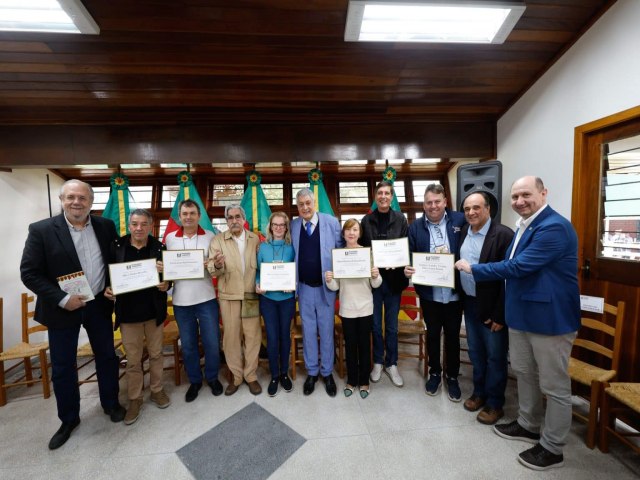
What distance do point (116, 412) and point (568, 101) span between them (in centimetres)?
425

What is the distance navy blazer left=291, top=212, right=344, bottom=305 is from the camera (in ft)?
6.69

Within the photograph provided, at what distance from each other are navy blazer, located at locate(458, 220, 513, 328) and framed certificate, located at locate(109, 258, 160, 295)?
7.46 feet

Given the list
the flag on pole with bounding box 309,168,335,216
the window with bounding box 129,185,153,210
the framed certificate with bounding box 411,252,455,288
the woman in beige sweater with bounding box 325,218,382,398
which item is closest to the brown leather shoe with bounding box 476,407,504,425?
the woman in beige sweater with bounding box 325,218,382,398

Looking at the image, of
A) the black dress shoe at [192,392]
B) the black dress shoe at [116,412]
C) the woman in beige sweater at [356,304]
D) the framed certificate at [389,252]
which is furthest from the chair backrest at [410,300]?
the black dress shoe at [116,412]

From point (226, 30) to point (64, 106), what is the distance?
1.79 meters

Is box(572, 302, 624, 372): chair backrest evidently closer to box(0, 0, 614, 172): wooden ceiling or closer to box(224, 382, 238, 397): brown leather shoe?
box(0, 0, 614, 172): wooden ceiling

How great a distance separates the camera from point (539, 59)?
2.21 metres

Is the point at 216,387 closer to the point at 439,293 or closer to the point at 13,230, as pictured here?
the point at 439,293

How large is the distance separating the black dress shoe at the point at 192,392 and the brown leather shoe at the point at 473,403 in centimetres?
213

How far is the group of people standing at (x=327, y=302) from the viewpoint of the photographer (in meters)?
1.47

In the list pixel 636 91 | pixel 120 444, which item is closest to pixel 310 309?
pixel 120 444

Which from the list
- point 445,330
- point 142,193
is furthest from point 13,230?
point 445,330

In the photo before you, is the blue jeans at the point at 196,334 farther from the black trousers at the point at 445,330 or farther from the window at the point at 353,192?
the window at the point at 353,192

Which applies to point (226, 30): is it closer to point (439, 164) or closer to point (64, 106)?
point (64, 106)
